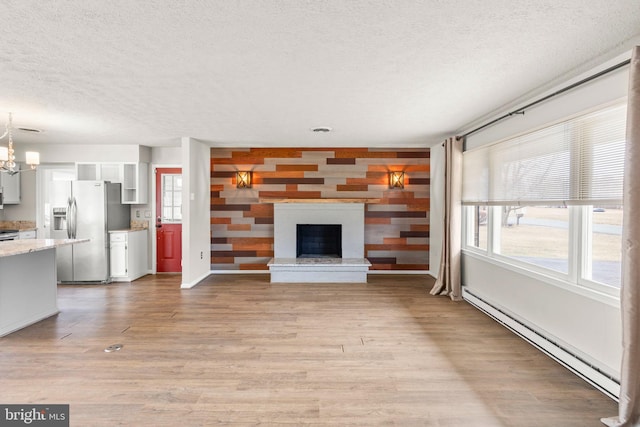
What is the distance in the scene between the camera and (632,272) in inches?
73.7

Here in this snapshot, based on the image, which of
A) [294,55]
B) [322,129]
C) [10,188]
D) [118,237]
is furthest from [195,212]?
[294,55]

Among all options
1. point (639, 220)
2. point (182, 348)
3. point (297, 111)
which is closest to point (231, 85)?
point (297, 111)

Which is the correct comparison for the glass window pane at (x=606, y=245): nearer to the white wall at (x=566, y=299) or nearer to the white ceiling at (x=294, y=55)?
the white wall at (x=566, y=299)

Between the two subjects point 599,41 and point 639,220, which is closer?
point 639,220

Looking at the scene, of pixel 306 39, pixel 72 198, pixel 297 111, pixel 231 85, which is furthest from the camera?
pixel 72 198

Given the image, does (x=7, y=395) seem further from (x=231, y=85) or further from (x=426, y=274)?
(x=426, y=274)

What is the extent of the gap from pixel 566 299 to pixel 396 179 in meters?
3.61

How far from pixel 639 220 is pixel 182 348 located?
11.6ft

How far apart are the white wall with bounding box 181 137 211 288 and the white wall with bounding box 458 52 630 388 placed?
4388 millimetres

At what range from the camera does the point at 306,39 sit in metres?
2.03

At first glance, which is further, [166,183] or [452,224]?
[166,183]

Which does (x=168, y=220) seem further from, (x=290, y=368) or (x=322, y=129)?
(x=290, y=368)

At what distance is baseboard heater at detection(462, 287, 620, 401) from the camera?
7.36ft

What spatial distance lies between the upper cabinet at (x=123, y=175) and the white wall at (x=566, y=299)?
226 inches
